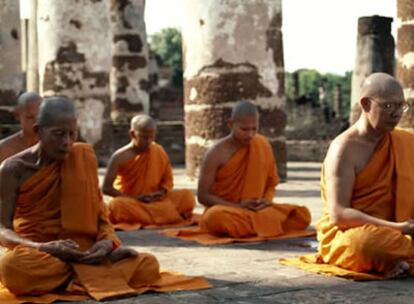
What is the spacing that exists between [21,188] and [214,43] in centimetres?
654

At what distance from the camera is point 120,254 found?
461 centimetres

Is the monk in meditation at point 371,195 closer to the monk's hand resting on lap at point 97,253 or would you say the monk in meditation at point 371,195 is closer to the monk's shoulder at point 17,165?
the monk's hand resting on lap at point 97,253

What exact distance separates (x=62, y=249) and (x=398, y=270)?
1.88 m

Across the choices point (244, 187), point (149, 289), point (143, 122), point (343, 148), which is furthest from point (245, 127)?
point (149, 289)

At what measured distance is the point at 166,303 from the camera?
424 cm

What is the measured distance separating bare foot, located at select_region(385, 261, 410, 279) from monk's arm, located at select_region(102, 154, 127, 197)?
3732 millimetres

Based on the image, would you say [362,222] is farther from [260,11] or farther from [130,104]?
[130,104]

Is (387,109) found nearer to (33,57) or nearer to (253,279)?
(253,279)

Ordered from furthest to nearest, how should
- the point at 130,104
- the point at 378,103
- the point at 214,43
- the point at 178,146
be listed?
1. the point at 130,104
2. the point at 178,146
3. the point at 214,43
4. the point at 378,103

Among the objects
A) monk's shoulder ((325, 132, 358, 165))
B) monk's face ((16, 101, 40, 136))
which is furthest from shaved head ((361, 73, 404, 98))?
monk's face ((16, 101, 40, 136))

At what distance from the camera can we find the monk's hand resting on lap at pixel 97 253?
14.7 ft

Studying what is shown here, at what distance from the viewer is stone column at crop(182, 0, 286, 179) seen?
1083cm

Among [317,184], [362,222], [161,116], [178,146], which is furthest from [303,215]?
[161,116]

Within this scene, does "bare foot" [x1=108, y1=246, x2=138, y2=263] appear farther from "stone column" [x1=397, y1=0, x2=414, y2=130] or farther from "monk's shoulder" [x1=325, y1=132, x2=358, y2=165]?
"stone column" [x1=397, y1=0, x2=414, y2=130]
